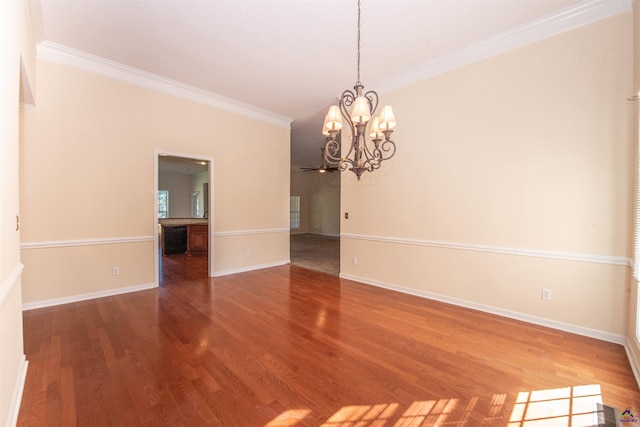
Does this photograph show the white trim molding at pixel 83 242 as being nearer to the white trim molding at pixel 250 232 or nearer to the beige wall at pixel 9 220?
the white trim molding at pixel 250 232

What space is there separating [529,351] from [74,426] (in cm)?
347

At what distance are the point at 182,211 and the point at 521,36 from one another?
40.4 feet

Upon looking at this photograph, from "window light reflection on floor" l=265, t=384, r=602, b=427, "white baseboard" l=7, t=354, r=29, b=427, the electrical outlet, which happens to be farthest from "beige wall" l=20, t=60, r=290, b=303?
the electrical outlet

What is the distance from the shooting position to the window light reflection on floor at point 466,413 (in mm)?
1629

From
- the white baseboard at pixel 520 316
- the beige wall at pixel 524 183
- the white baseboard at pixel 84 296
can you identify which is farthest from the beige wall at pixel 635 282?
the white baseboard at pixel 84 296

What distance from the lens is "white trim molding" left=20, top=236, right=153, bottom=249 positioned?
3281 mm

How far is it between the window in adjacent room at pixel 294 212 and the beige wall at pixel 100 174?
7032 millimetres

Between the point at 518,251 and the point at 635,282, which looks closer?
the point at 635,282

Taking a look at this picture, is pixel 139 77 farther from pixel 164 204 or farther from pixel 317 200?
pixel 317 200

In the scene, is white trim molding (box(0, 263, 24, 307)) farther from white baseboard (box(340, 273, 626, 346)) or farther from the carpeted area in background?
the carpeted area in background

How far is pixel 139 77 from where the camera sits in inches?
156

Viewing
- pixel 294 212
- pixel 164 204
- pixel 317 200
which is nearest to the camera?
pixel 164 204

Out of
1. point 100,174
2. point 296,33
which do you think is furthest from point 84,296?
point 296,33

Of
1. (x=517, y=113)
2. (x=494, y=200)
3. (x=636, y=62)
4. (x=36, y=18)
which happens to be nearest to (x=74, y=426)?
(x=36, y=18)
